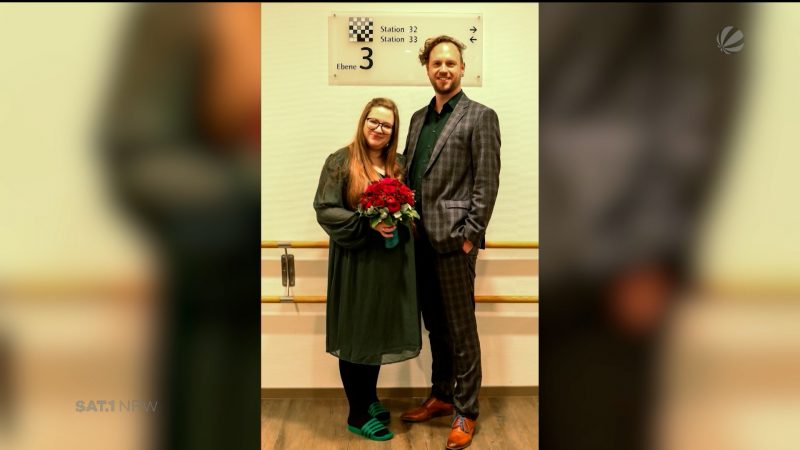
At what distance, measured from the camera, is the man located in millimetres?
2338

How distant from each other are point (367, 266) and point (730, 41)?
1.87 meters

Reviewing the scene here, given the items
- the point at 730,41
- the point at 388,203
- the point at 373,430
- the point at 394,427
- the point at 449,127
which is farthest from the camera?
the point at 394,427

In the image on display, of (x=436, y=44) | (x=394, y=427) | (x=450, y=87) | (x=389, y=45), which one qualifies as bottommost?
(x=394, y=427)

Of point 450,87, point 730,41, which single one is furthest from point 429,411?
point 730,41

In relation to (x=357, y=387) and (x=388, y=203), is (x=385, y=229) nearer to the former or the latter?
(x=388, y=203)

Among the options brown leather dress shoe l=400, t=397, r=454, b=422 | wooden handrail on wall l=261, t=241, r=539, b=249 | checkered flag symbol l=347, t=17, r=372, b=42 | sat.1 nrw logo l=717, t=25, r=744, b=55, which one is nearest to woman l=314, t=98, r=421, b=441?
brown leather dress shoe l=400, t=397, r=454, b=422

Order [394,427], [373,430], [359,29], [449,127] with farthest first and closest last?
[359,29] → [394,427] → [373,430] → [449,127]

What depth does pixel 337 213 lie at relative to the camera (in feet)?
7.79

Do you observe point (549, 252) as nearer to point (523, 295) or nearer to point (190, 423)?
point (190, 423)

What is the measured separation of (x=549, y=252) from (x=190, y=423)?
418 millimetres

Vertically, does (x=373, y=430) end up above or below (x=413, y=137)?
below

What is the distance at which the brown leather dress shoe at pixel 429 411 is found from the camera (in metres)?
2.67

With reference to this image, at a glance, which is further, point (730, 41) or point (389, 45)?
point (389, 45)

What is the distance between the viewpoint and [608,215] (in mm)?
632
